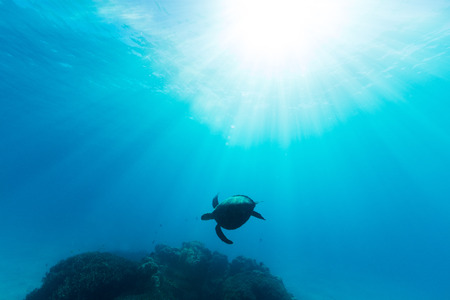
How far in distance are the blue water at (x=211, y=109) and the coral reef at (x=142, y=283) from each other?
12.0 metres

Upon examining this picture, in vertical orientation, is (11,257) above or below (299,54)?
below

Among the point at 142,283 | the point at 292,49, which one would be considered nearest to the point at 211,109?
the point at 292,49

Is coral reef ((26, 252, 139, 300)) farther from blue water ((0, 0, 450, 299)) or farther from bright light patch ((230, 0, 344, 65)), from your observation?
bright light patch ((230, 0, 344, 65))

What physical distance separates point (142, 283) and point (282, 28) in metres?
22.7

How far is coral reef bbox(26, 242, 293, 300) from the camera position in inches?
270

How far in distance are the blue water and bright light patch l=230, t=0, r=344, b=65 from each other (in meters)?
1.35

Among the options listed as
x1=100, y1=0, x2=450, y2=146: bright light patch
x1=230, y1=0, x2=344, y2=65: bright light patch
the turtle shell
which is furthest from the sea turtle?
x1=230, y1=0, x2=344, y2=65: bright light patch

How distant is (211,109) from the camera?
121ft

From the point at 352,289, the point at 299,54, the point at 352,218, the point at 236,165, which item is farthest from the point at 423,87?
the point at 352,218

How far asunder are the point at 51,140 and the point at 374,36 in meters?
83.6

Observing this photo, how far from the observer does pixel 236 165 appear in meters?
87.1

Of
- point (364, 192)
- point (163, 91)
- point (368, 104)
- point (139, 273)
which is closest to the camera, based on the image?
point (139, 273)

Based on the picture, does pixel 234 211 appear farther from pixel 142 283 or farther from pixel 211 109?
pixel 211 109

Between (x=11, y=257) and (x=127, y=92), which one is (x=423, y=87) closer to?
(x=127, y=92)
